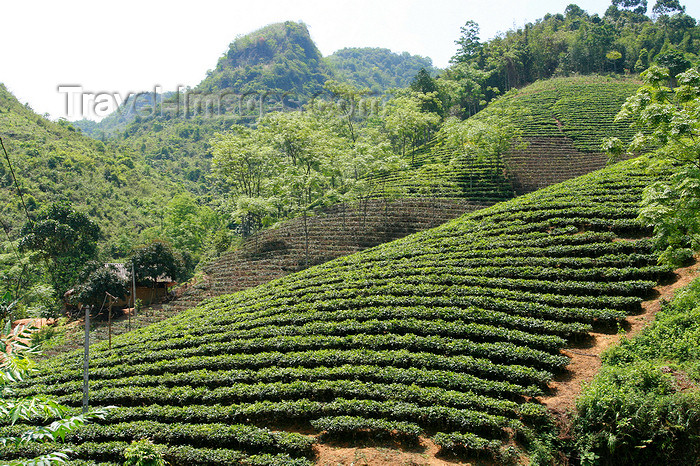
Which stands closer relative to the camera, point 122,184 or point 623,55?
point 122,184

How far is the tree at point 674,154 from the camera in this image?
974cm

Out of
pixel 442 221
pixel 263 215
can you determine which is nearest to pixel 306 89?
pixel 263 215

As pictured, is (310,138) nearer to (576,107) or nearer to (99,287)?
(99,287)

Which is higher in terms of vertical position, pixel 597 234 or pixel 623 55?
pixel 623 55

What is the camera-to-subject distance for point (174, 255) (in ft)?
104

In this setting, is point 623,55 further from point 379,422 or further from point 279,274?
point 379,422

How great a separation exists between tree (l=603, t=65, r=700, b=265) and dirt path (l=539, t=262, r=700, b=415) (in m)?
2.78

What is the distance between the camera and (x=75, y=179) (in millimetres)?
50219

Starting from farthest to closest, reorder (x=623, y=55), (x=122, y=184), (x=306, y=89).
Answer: (x=306, y=89) < (x=623, y=55) < (x=122, y=184)

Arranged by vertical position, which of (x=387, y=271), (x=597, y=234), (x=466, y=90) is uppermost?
(x=466, y=90)

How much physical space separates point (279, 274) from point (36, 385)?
40.9 feet

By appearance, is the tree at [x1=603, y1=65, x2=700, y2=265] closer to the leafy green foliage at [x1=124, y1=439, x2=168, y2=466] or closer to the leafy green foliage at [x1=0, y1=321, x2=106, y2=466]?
the leafy green foliage at [x1=0, y1=321, x2=106, y2=466]

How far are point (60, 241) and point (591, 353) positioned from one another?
122 ft

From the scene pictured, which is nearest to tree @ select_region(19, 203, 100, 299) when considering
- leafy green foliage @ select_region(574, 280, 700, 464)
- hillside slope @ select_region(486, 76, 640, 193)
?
hillside slope @ select_region(486, 76, 640, 193)
